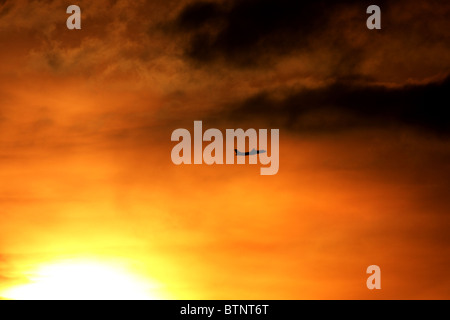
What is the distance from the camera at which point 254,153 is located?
77000mm
